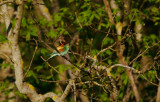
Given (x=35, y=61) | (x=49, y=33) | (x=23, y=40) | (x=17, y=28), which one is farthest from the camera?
(x=35, y=61)

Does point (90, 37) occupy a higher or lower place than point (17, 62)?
higher

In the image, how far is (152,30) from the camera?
6441mm

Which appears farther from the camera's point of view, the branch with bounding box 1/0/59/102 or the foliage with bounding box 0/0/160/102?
the foliage with bounding box 0/0/160/102

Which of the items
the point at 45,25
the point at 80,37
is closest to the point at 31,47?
the point at 45,25

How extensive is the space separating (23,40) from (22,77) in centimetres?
158

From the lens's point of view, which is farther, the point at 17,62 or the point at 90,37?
the point at 90,37

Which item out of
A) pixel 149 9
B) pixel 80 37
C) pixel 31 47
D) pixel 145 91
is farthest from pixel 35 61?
pixel 145 91

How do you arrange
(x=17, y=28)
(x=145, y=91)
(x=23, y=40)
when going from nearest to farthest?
(x=17, y=28) < (x=23, y=40) < (x=145, y=91)

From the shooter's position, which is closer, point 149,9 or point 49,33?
point 49,33

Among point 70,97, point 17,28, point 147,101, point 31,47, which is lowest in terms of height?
point 147,101

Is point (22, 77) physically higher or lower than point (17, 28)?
lower

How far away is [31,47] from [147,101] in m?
5.00

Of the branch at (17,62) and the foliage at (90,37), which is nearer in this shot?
the branch at (17,62)

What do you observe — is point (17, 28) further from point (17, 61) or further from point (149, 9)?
point (149, 9)
